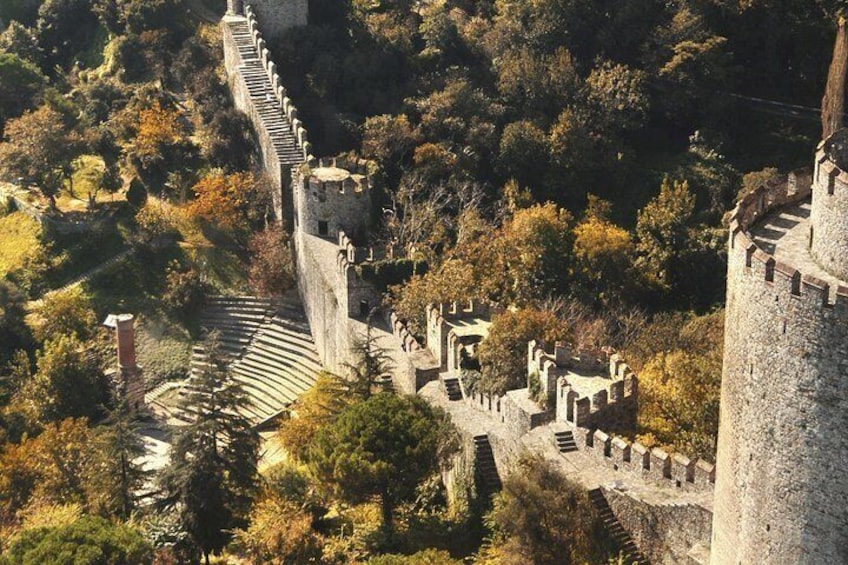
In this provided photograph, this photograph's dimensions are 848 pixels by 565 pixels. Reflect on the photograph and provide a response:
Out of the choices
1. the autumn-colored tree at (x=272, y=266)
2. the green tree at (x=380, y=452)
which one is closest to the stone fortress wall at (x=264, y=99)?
the autumn-colored tree at (x=272, y=266)

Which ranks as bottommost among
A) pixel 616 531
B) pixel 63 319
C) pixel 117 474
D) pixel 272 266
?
pixel 117 474

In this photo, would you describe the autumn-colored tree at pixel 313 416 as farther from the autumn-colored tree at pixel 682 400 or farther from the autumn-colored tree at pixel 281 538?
the autumn-colored tree at pixel 682 400

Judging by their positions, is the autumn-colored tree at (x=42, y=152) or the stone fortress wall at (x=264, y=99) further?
the autumn-colored tree at (x=42, y=152)

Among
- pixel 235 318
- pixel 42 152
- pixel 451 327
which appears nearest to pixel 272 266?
pixel 235 318

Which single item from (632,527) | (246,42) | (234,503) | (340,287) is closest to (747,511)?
(632,527)

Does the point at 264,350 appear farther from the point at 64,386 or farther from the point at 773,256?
the point at 773,256

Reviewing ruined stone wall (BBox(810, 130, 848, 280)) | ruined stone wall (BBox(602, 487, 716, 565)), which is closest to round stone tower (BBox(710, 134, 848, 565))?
ruined stone wall (BBox(810, 130, 848, 280))

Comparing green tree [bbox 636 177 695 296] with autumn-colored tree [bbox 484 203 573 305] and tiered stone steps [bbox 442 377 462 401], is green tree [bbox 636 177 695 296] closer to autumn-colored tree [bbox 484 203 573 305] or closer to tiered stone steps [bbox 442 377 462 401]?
autumn-colored tree [bbox 484 203 573 305]

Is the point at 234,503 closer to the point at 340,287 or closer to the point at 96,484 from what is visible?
the point at 96,484
